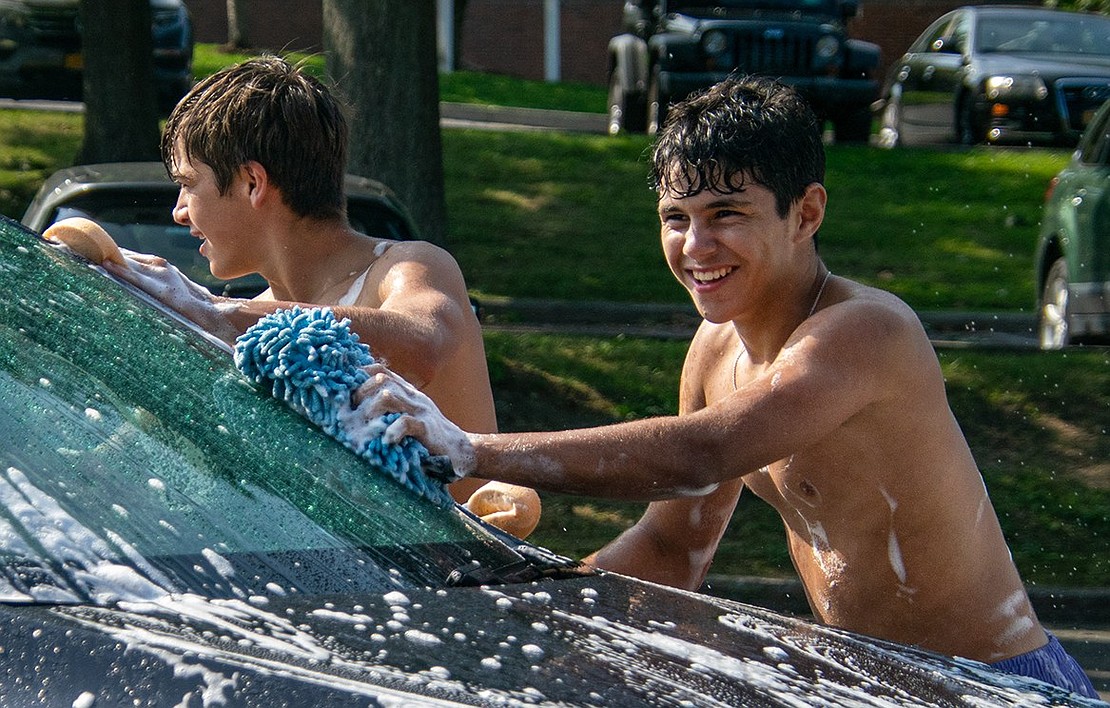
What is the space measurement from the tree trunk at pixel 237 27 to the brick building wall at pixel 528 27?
180 centimetres

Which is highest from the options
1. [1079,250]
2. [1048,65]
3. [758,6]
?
[758,6]

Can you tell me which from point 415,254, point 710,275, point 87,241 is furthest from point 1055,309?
point 87,241

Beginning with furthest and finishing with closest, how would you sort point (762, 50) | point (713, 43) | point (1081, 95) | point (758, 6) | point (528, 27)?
1. point (528, 27)
2. point (758, 6)
3. point (762, 50)
4. point (713, 43)
5. point (1081, 95)

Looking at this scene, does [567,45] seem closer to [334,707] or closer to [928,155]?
[928,155]

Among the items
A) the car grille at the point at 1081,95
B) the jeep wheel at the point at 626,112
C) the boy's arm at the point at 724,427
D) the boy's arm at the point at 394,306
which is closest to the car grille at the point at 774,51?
the jeep wheel at the point at 626,112

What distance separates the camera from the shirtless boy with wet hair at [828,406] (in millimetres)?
2590

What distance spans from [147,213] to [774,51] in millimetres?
10419

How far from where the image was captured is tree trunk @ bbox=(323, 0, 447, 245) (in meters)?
8.91

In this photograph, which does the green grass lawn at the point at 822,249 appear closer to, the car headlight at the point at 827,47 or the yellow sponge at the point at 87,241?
the car headlight at the point at 827,47

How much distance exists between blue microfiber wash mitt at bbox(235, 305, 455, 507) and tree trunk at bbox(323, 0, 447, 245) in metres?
6.66

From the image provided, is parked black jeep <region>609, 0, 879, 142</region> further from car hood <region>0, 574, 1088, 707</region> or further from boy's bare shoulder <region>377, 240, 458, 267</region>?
car hood <region>0, 574, 1088, 707</region>

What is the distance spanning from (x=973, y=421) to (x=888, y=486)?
5.64 metres

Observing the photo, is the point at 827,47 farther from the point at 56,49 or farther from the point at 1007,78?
the point at 56,49

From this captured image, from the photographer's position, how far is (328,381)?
2295mm
